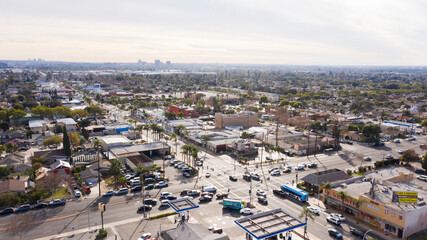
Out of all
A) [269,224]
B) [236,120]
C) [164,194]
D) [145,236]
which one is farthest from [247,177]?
[236,120]

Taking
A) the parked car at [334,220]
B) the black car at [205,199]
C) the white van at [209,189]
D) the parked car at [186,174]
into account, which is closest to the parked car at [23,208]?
the black car at [205,199]

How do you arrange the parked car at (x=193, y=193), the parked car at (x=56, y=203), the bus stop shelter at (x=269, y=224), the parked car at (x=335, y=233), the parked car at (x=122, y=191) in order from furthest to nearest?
the parked car at (x=122, y=191)
the parked car at (x=193, y=193)
the parked car at (x=56, y=203)
the parked car at (x=335, y=233)
the bus stop shelter at (x=269, y=224)

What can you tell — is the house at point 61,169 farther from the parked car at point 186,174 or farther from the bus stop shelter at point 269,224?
the bus stop shelter at point 269,224

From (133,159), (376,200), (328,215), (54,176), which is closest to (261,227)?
(328,215)

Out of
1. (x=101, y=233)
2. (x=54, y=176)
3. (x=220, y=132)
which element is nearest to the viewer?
(x=101, y=233)

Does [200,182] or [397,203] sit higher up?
[397,203]

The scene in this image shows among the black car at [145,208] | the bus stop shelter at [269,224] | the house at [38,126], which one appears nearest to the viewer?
the bus stop shelter at [269,224]

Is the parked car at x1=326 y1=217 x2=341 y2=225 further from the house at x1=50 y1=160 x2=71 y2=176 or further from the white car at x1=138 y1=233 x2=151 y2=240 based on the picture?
the house at x1=50 y1=160 x2=71 y2=176

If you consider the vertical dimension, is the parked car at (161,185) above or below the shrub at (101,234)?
below

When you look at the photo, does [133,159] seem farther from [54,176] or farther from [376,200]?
[376,200]
